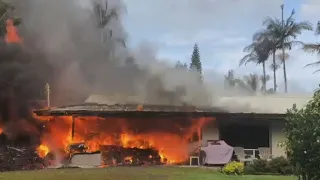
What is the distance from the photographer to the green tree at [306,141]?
9.52 metres

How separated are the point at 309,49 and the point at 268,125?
1209cm

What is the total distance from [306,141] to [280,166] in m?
9.05

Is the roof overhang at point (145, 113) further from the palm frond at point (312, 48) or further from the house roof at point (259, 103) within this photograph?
the palm frond at point (312, 48)

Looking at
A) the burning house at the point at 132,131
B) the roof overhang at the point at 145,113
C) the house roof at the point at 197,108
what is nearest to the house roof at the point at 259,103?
the house roof at the point at 197,108

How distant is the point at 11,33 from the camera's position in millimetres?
26891

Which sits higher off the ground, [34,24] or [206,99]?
[34,24]

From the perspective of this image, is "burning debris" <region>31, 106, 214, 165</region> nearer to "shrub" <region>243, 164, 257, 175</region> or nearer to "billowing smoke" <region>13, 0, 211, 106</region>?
"billowing smoke" <region>13, 0, 211, 106</region>

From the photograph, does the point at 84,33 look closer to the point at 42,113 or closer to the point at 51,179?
the point at 42,113

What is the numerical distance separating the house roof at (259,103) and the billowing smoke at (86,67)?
48.3 inches

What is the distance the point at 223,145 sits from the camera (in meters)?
21.9

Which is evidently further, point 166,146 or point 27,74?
point 27,74

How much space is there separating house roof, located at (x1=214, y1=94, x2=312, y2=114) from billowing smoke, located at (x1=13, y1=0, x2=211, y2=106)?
1227mm

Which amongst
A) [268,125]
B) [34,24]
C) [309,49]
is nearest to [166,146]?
[268,125]

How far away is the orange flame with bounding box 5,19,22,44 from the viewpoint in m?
26.7
